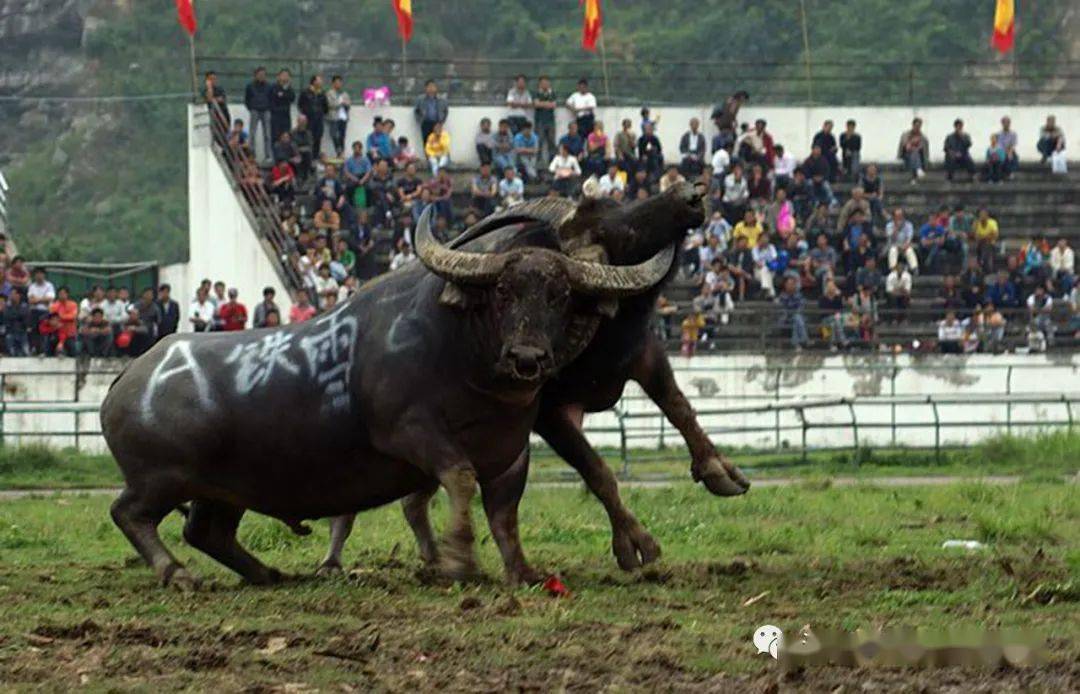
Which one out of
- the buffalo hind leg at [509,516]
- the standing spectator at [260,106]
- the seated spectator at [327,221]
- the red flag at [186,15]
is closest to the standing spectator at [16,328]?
the seated spectator at [327,221]

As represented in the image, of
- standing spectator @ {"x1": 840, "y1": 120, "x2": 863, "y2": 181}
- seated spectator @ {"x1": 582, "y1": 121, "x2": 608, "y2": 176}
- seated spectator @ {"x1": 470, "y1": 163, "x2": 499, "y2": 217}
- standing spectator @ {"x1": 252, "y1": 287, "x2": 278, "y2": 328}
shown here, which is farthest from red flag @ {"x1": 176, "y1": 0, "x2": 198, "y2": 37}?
standing spectator @ {"x1": 840, "y1": 120, "x2": 863, "y2": 181}

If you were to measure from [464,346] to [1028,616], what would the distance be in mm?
3733

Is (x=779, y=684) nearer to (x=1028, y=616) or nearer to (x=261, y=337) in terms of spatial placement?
(x=1028, y=616)

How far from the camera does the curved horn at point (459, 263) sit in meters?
14.5

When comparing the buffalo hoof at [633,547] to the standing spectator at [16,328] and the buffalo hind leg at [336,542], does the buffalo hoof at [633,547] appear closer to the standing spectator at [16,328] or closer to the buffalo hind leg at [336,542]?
the buffalo hind leg at [336,542]

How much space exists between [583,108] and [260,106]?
526cm

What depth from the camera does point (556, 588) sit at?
14.3m

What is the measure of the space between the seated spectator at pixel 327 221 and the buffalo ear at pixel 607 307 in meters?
22.7

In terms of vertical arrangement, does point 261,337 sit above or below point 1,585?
above

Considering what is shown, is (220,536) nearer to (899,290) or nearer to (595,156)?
(899,290)

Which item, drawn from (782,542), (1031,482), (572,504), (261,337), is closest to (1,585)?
(261,337)

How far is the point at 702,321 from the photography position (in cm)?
3634

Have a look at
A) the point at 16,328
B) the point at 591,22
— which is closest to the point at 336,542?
the point at 16,328

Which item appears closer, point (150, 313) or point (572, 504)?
point (572, 504)
